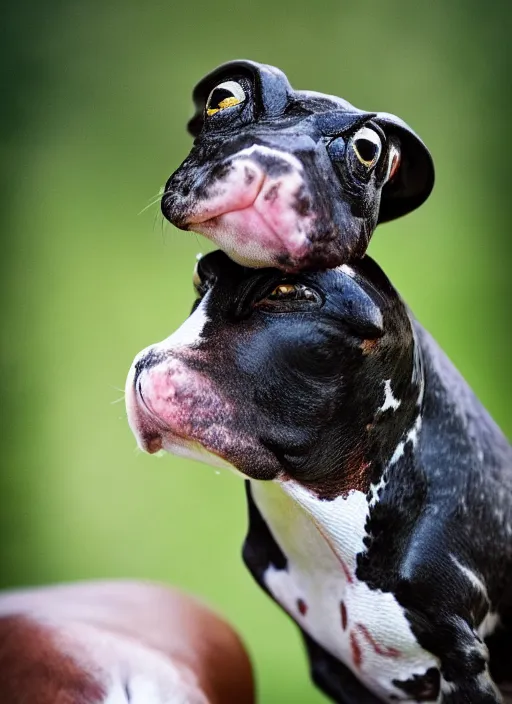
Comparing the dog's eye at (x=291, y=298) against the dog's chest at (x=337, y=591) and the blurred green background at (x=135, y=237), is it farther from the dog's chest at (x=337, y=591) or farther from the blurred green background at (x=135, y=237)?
the blurred green background at (x=135, y=237)

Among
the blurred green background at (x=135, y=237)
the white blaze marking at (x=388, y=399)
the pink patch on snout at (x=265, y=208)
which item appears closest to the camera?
the pink patch on snout at (x=265, y=208)

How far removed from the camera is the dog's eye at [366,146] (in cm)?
59

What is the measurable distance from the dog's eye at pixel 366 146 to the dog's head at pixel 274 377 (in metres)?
0.07

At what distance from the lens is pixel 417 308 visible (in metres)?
1.96

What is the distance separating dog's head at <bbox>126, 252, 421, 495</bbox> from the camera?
0.61 meters

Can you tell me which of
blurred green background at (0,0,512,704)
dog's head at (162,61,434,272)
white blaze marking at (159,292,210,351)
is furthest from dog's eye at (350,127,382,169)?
blurred green background at (0,0,512,704)

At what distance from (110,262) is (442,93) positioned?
758 mm

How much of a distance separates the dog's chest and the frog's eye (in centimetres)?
25

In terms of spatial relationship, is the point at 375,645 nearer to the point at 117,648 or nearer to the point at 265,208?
the point at 117,648

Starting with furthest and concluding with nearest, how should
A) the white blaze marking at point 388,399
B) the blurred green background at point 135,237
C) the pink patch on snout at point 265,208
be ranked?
1. the blurred green background at point 135,237
2. the white blaze marking at point 388,399
3. the pink patch on snout at point 265,208

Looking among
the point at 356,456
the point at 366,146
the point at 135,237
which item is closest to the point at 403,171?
the point at 366,146

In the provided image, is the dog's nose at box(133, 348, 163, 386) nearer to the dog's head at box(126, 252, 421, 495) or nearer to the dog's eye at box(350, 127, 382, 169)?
the dog's head at box(126, 252, 421, 495)

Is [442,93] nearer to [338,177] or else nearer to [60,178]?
Answer: [60,178]

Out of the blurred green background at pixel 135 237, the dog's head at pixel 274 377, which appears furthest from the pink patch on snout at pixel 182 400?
the blurred green background at pixel 135 237
